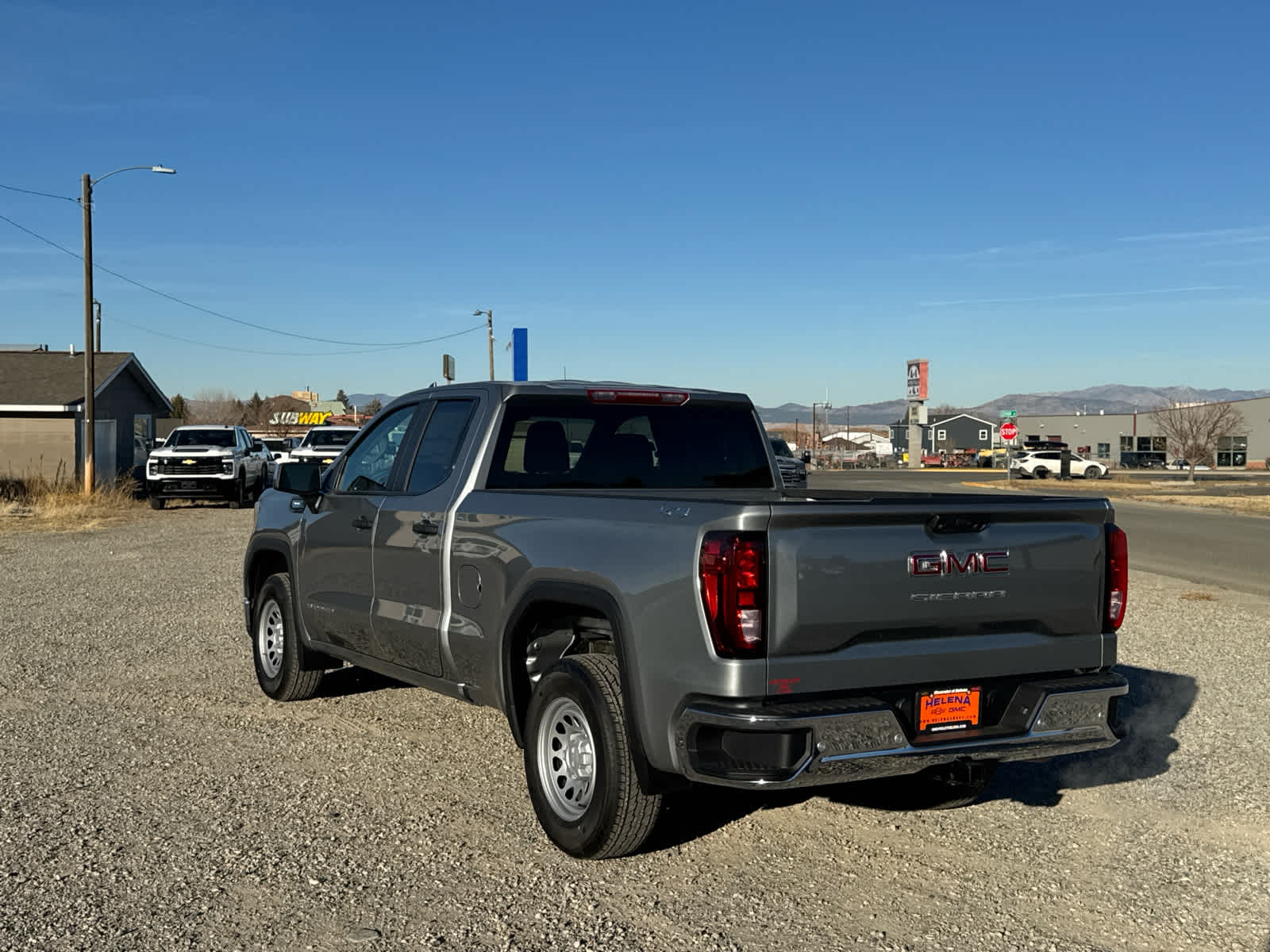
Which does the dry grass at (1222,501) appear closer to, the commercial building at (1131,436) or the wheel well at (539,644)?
the wheel well at (539,644)

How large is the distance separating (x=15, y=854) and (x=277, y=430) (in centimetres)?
9719

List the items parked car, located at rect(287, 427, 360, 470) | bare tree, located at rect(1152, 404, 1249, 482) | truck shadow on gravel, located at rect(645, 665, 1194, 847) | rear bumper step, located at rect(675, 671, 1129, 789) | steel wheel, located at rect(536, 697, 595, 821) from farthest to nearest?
bare tree, located at rect(1152, 404, 1249, 482) → parked car, located at rect(287, 427, 360, 470) → truck shadow on gravel, located at rect(645, 665, 1194, 847) → steel wheel, located at rect(536, 697, 595, 821) → rear bumper step, located at rect(675, 671, 1129, 789)

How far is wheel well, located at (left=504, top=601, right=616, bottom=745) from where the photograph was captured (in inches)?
205

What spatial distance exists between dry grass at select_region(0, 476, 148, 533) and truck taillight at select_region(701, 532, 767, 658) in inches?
853

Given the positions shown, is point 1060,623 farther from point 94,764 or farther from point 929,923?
point 94,764

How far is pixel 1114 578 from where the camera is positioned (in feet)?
16.7

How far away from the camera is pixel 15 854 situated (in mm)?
5008

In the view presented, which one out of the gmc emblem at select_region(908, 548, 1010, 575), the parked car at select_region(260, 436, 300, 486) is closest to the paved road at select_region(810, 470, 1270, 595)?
the gmc emblem at select_region(908, 548, 1010, 575)

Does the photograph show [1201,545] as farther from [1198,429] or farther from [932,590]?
[1198,429]

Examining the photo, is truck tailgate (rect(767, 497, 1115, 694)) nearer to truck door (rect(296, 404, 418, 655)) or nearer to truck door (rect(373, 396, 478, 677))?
truck door (rect(373, 396, 478, 677))

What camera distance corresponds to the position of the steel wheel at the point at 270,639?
7.98m

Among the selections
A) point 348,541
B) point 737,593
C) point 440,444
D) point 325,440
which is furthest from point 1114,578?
point 325,440

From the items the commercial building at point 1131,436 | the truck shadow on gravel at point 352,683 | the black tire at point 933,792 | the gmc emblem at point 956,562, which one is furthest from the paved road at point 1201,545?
the commercial building at point 1131,436

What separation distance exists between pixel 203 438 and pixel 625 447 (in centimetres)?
2598
